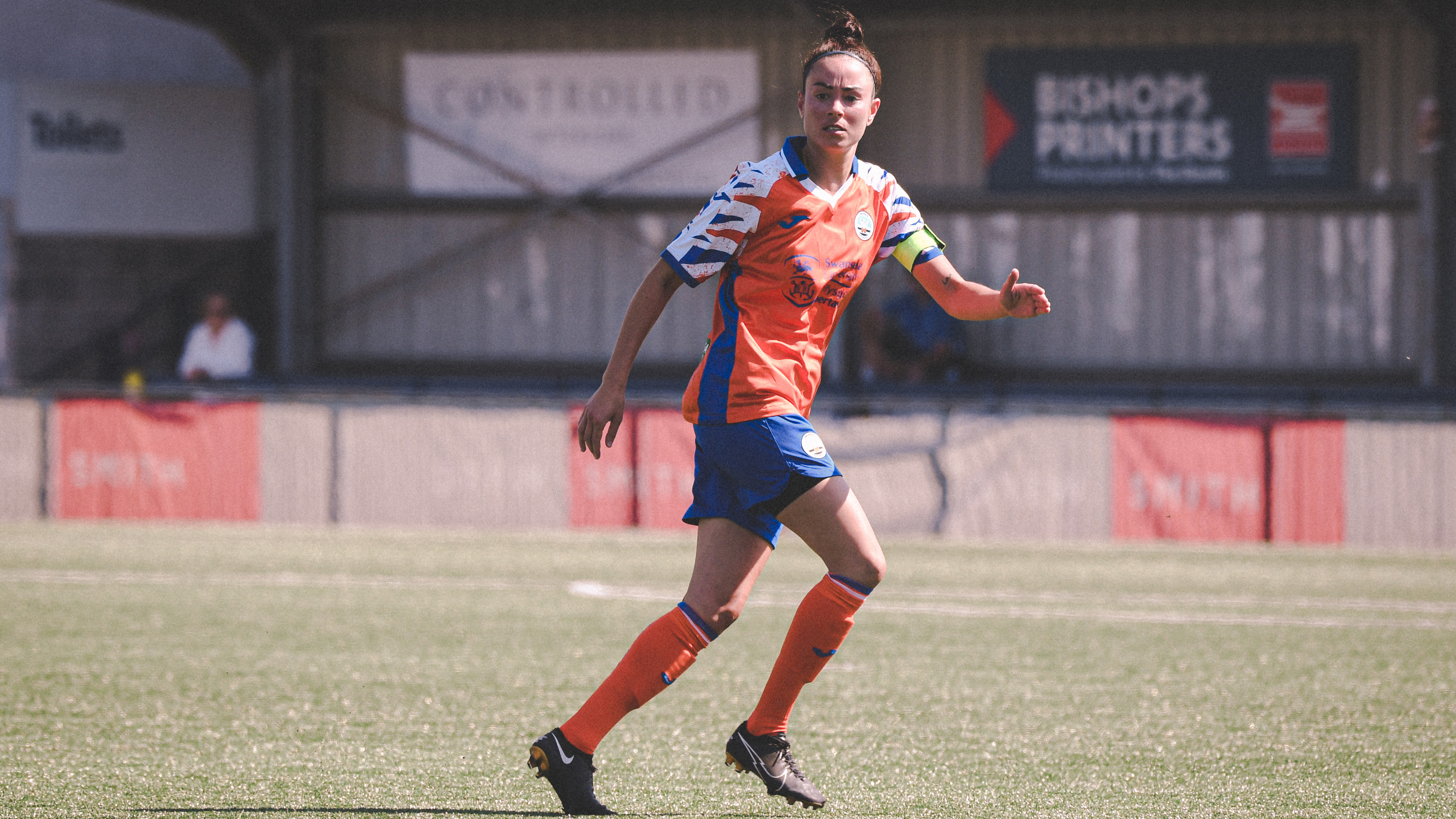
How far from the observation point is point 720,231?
3816mm

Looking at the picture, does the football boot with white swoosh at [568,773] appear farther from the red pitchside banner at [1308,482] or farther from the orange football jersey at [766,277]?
the red pitchside banner at [1308,482]

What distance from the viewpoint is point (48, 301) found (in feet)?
62.1

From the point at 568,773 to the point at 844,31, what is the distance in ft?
6.45

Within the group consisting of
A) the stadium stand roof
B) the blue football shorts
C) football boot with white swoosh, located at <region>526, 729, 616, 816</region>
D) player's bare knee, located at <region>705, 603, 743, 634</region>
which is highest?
the stadium stand roof

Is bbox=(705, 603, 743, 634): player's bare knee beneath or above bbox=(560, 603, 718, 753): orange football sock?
above

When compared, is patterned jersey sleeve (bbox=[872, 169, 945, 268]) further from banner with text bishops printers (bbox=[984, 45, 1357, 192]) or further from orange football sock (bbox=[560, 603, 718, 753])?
banner with text bishops printers (bbox=[984, 45, 1357, 192])

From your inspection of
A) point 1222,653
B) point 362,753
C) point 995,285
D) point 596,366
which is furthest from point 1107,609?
point 596,366

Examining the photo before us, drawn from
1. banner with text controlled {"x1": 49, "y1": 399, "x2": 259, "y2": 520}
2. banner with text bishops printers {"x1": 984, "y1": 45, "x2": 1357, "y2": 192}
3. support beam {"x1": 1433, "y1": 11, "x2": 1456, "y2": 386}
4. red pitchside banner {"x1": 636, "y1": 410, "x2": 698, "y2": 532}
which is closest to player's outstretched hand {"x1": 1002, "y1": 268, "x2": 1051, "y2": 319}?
red pitchside banner {"x1": 636, "y1": 410, "x2": 698, "y2": 532}

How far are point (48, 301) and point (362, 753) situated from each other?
630 inches

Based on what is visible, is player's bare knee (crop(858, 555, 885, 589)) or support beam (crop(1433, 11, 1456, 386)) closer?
player's bare knee (crop(858, 555, 885, 589))

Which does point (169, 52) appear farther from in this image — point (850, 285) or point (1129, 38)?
point (850, 285)

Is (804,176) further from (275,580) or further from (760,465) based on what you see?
(275,580)

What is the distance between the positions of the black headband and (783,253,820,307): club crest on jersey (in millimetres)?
459

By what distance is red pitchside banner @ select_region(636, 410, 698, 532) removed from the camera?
12594 millimetres
